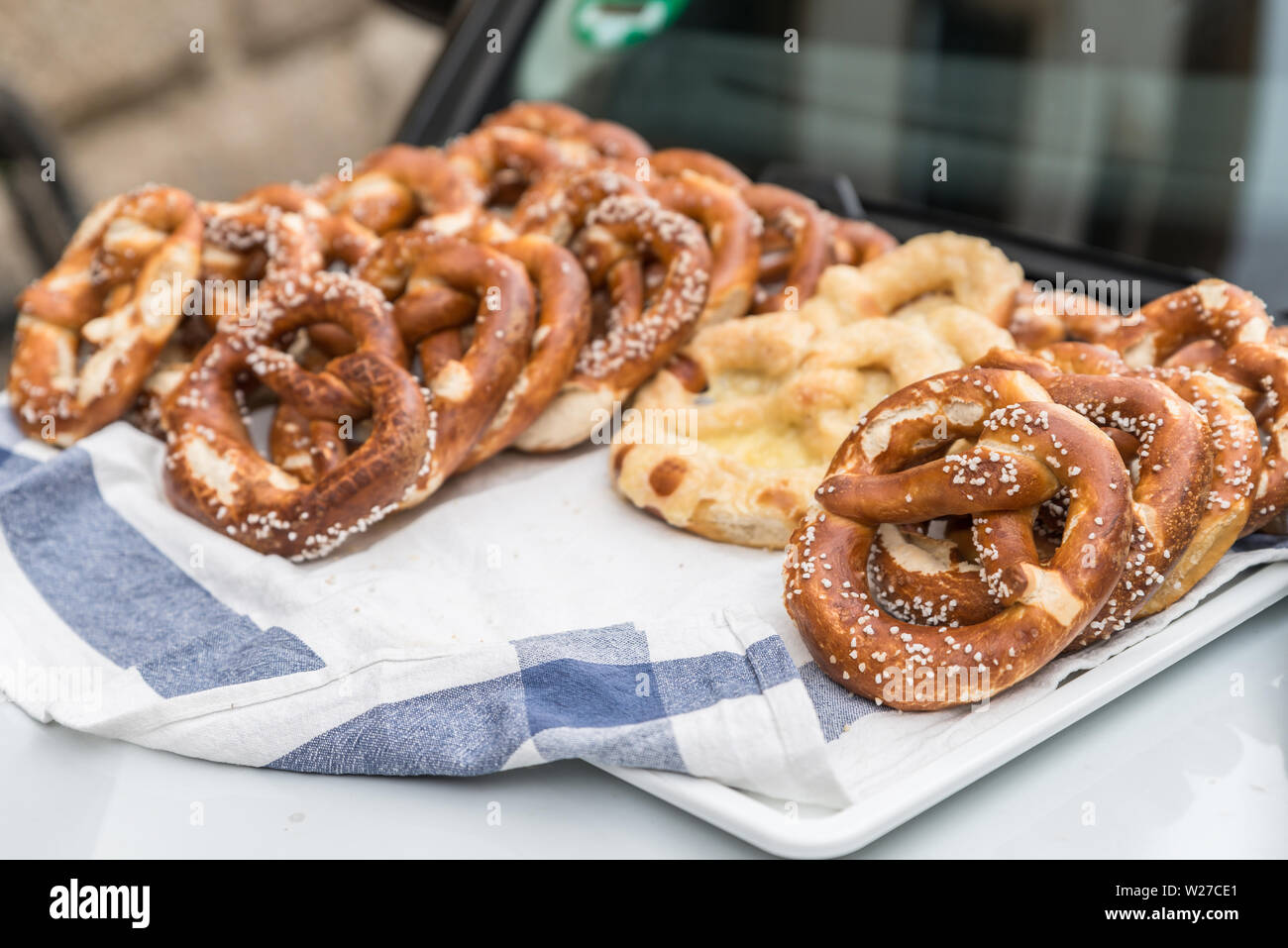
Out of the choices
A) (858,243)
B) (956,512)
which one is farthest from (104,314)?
(956,512)

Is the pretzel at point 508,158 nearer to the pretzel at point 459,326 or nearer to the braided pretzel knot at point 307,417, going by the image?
the pretzel at point 459,326

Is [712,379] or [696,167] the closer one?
[712,379]

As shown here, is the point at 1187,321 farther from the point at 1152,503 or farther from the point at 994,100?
the point at 994,100

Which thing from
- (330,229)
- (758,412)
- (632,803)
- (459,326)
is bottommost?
(632,803)

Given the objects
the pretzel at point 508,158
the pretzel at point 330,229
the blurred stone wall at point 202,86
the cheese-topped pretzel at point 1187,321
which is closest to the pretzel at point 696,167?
the pretzel at point 508,158

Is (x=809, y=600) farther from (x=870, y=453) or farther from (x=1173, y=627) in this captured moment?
(x=1173, y=627)

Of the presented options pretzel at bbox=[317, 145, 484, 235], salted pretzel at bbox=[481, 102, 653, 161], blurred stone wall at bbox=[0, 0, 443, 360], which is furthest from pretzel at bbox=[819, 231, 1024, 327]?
blurred stone wall at bbox=[0, 0, 443, 360]
